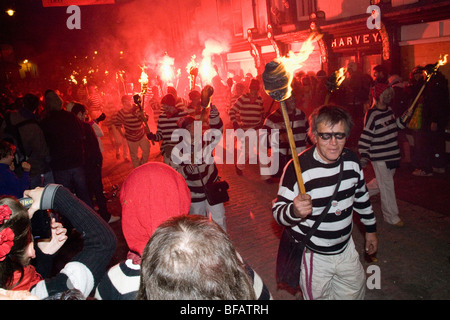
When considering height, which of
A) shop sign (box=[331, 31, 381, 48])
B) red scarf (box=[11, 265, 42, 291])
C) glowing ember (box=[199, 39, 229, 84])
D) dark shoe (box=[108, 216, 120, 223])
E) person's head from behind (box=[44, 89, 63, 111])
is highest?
glowing ember (box=[199, 39, 229, 84])

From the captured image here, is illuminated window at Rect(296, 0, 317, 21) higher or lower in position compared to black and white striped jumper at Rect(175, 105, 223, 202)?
higher

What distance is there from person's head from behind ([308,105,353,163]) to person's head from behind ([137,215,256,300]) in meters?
1.79

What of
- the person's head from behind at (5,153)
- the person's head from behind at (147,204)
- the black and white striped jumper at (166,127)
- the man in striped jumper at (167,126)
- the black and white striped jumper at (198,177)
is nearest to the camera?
the person's head from behind at (147,204)

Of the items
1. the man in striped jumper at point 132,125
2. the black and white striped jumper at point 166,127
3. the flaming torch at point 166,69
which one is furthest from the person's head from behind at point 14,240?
the flaming torch at point 166,69

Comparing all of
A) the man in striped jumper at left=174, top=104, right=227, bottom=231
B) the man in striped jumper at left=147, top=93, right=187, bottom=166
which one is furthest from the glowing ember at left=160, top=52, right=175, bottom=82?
the man in striped jumper at left=174, top=104, right=227, bottom=231

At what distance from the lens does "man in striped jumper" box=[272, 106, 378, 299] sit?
9.39ft

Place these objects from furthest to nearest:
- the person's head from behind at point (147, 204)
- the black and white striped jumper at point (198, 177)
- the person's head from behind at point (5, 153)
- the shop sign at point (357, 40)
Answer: the shop sign at point (357, 40) → the black and white striped jumper at point (198, 177) → the person's head from behind at point (5, 153) → the person's head from behind at point (147, 204)

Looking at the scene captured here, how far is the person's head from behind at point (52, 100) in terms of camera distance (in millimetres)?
5562

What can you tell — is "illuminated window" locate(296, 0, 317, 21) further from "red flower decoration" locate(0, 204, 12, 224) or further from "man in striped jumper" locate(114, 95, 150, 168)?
"red flower decoration" locate(0, 204, 12, 224)

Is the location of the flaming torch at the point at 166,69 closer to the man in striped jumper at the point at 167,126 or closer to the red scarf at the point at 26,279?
the man in striped jumper at the point at 167,126

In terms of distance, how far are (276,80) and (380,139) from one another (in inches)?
139
